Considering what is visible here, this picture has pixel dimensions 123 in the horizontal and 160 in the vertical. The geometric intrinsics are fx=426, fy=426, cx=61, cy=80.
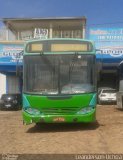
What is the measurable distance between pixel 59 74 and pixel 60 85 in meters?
0.43

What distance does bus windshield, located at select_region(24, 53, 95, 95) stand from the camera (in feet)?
52.3

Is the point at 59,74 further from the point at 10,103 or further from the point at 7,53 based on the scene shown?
the point at 7,53

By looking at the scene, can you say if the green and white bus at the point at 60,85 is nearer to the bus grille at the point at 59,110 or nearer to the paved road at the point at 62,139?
the bus grille at the point at 59,110

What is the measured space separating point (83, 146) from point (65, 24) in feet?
132

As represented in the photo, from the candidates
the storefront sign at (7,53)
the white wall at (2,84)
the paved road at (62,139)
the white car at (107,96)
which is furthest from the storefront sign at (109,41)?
the paved road at (62,139)

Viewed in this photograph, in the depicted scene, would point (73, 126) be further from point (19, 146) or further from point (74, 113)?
point (19, 146)

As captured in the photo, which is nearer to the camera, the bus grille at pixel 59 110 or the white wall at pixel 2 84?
the bus grille at pixel 59 110

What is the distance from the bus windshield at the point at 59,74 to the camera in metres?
15.9

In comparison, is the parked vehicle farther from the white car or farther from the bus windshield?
the bus windshield

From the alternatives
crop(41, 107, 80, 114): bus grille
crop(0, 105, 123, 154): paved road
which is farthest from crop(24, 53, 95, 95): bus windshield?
crop(0, 105, 123, 154): paved road

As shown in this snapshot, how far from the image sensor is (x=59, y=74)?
16047 millimetres

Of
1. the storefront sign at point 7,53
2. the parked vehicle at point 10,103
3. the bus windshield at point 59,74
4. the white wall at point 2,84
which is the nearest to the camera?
the bus windshield at point 59,74

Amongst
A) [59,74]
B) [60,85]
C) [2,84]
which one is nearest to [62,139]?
[60,85]

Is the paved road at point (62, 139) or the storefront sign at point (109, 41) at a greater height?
the storefront sign at point (109, 41)
